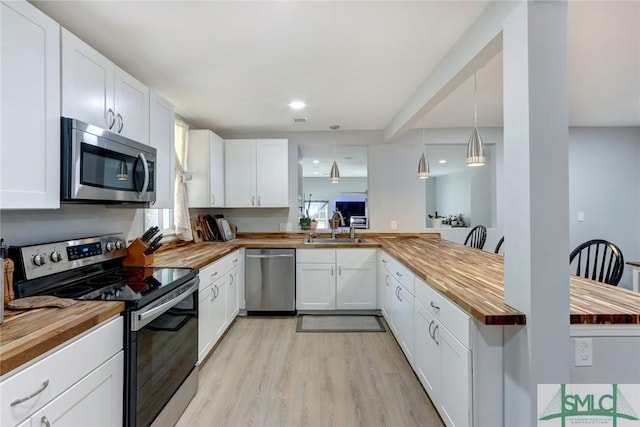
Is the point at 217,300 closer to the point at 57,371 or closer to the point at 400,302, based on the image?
the point at 400,302

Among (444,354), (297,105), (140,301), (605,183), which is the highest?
(297,105)

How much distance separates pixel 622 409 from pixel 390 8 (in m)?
2.08

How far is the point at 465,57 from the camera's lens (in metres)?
1.81

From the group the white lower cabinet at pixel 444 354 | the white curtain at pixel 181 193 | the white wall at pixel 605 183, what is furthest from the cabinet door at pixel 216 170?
the white wall at pixel 605 183

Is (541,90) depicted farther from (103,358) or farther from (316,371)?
(316,371)

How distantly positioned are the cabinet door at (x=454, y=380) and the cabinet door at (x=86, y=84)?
2220 mm

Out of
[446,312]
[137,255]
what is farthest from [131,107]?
[446,312]

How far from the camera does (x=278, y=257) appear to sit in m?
3.51

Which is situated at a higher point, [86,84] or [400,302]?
[86,84]

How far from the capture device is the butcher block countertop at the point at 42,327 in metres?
0.91

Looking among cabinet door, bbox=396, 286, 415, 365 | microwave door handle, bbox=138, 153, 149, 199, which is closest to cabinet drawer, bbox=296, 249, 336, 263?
cabinet door, bbox=396, 286, 415, 365

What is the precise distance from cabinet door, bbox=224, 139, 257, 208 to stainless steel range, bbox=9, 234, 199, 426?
1.82 metres

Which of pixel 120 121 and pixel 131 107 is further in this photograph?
pixel 131 107

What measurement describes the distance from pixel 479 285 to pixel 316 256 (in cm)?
208
